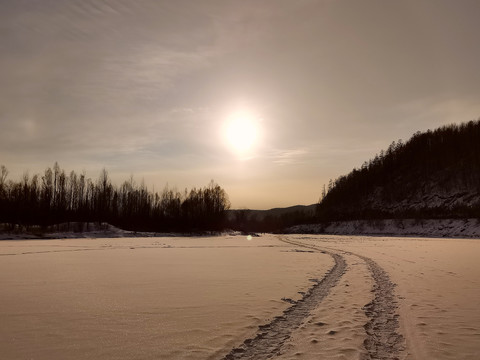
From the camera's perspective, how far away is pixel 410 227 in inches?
3327

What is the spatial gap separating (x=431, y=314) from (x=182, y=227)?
7681 cm

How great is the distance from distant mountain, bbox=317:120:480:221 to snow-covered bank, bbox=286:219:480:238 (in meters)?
6.52

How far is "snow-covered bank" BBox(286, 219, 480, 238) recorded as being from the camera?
66287 mm

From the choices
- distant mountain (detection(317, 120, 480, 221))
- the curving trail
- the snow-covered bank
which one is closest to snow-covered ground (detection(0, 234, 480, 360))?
the curving trail

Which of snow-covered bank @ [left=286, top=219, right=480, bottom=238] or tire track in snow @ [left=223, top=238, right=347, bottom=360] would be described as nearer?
tire track in snow @ [left=223, top=238, right=347, bottom=360]

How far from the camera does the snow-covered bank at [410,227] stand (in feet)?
217

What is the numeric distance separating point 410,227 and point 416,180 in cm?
6600

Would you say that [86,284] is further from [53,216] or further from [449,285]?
[53,216]

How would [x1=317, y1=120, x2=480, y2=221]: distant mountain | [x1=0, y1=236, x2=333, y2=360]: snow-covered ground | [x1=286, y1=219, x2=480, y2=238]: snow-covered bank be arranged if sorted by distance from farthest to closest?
[x1=317, y1=120, x2=480, y2=221]: distant mountain → [x1=286, y1=219, x2=480, y2=238]: snow-covered bank → [x1=0, y1=236, x2=333, y2=360]: snow-covered ground

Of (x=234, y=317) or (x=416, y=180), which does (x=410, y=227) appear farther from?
(x=234, y=317)

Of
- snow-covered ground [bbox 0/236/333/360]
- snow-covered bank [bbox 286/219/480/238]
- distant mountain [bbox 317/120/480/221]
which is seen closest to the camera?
snow-covered ground [bbox 0/236/333/360]

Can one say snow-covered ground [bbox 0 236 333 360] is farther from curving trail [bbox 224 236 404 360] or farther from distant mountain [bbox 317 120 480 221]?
distant mountain [bbox 317 120 480 221]

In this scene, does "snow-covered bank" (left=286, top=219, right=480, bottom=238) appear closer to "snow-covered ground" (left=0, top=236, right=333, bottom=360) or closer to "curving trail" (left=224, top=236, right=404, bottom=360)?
"curving trail" (left=224, top=236, right=404, bottom=360)

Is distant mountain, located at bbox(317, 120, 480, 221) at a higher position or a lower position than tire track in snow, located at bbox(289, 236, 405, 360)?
higher
